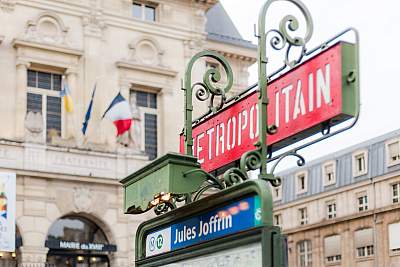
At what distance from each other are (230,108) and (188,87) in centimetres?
73

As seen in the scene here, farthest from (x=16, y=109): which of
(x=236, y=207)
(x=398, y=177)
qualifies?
(x=398, y=177)

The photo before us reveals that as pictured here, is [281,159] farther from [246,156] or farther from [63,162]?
[63,162]

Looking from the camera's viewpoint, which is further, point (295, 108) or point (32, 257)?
point (32, 257)

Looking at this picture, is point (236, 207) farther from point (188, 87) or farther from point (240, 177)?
point (188, 87)

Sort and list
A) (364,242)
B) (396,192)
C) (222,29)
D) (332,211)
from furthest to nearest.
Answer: (332,211), (364,242), (396,192), (222,29)

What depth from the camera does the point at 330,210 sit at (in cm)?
5228

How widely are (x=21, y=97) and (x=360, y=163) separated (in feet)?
97.5

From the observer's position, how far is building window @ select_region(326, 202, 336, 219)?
51938mm

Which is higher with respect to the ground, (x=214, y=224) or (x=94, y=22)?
(x=94, y=22)

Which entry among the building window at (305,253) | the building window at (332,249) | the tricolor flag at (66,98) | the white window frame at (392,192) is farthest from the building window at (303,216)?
the tricolor flag at (66,98)

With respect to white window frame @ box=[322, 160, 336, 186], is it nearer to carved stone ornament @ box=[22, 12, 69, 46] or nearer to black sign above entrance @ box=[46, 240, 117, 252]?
black sign above entrance @ box=[46, 240, 117, 252]

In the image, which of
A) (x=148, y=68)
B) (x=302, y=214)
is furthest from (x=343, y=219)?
(x=148, y=68)

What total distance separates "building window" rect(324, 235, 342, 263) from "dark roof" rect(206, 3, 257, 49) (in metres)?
21.9

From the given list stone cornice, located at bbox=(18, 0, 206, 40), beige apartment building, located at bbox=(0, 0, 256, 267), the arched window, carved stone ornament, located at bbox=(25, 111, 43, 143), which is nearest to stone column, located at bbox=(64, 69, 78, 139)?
beige apartment building, located at bbox=(0, 0, 256, 267)
